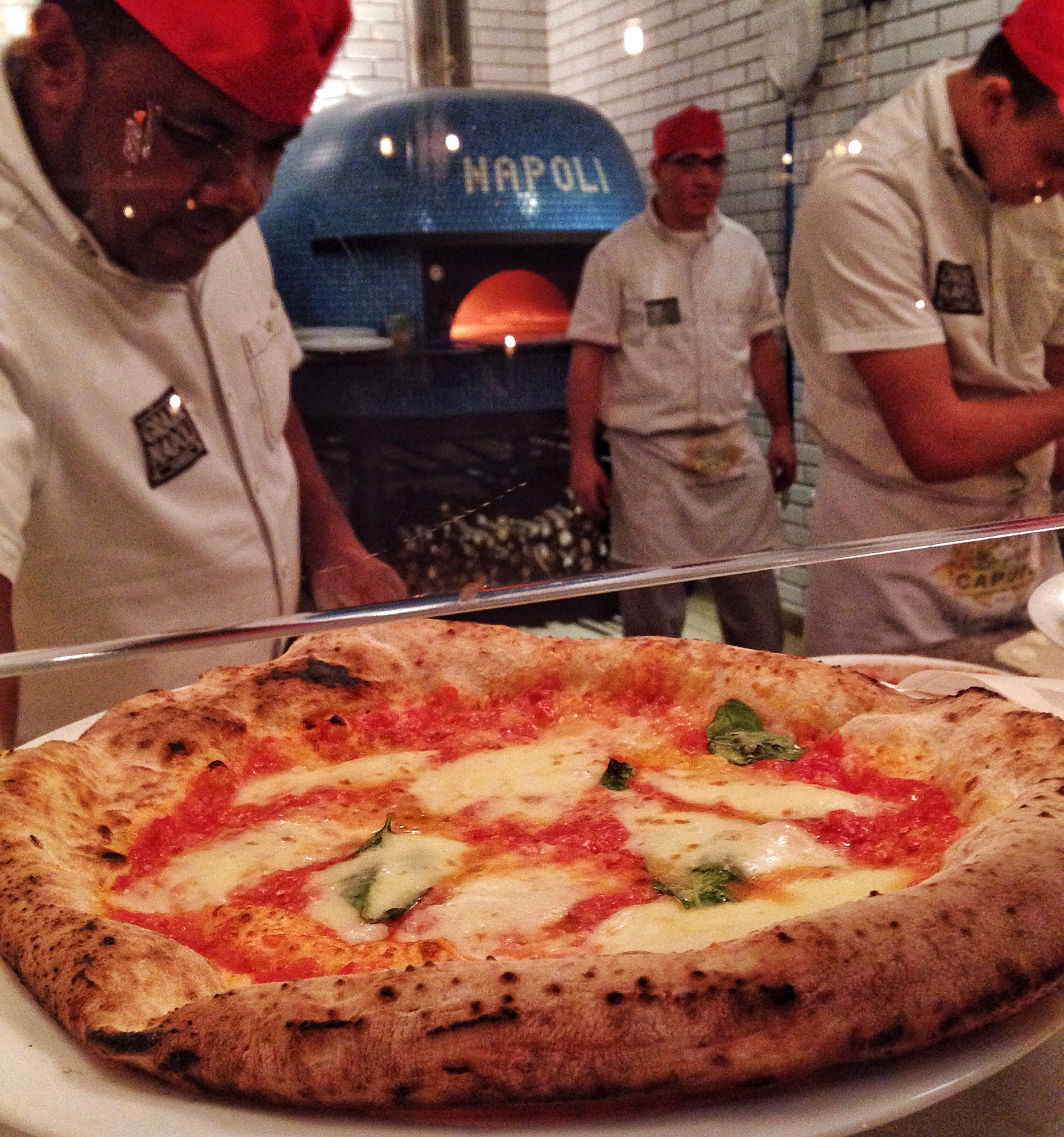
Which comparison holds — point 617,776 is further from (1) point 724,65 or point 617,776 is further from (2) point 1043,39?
(1) point 724,65

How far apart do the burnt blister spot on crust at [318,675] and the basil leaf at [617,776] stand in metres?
0.35

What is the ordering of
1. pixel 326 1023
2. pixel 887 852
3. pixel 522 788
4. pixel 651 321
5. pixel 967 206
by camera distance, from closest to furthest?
pixel 326 1023 < pixel 887 852 < pixel 522 788 < pixel 967 206 < pixel 651 321

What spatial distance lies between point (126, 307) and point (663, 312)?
144cm

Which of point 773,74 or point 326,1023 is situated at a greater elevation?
point 773,74

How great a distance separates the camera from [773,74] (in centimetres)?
227

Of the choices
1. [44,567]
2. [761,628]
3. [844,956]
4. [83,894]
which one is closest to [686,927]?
[844,956]

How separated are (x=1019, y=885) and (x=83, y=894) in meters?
0.68

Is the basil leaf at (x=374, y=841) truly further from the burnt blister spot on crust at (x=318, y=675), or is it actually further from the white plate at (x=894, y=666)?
the white plate at (x=894, y=666)

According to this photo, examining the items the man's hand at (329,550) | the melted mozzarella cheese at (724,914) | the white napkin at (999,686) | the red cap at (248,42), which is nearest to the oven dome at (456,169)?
the man's hand at (329,550)

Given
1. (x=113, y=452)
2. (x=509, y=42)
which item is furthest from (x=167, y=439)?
(x=509, y=42)

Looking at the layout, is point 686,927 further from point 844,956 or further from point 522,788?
point 522,788

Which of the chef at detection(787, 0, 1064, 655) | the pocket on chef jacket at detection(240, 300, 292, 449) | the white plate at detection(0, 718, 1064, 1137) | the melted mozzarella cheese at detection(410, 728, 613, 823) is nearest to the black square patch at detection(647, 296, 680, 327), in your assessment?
the chef at detection(787, 0, 1064, 655)

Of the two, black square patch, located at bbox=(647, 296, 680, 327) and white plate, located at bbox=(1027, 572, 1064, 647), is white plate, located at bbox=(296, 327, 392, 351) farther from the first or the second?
white plate, located at bbox=(1027, 572, 1064, 647)

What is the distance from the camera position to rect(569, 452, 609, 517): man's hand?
2410 millimetres
